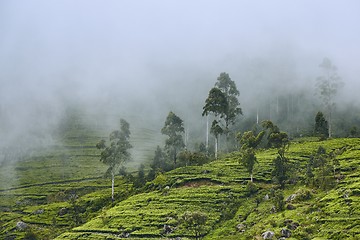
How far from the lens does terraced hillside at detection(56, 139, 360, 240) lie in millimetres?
63656

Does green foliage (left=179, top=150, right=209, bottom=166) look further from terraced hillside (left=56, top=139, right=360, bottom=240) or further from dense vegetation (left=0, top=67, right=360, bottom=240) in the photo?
terraced hillside (left=56, top=139, right=360, bottom=240)

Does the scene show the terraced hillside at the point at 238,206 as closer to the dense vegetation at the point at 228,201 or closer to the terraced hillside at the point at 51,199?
the dense vegetation at the point at 228,201

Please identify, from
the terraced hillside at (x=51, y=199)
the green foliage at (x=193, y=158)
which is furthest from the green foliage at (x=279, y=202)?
the terraced hillside at (x=51, y=199)

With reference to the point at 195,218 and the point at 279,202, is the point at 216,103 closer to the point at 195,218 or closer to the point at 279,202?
the point at 279,202

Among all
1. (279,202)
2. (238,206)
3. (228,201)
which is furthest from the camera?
→ (228,201)

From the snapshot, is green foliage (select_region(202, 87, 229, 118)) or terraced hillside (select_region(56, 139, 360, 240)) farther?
green foliage (select_region(202, 87, 229, 118))

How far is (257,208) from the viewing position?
78188 mm

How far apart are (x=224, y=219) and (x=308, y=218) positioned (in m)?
17.1

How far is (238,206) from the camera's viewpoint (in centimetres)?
8175

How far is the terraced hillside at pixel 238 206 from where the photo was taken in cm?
6366

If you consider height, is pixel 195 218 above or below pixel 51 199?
above

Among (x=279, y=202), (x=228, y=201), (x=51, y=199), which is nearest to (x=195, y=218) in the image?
(x=279, y=202)

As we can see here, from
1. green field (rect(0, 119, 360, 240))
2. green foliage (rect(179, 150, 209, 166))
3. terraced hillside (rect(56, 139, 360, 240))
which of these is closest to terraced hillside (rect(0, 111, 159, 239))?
green field (rect(0, 119, 360, 240))

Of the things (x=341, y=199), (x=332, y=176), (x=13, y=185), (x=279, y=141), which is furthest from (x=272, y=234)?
(x=13, y=185)
